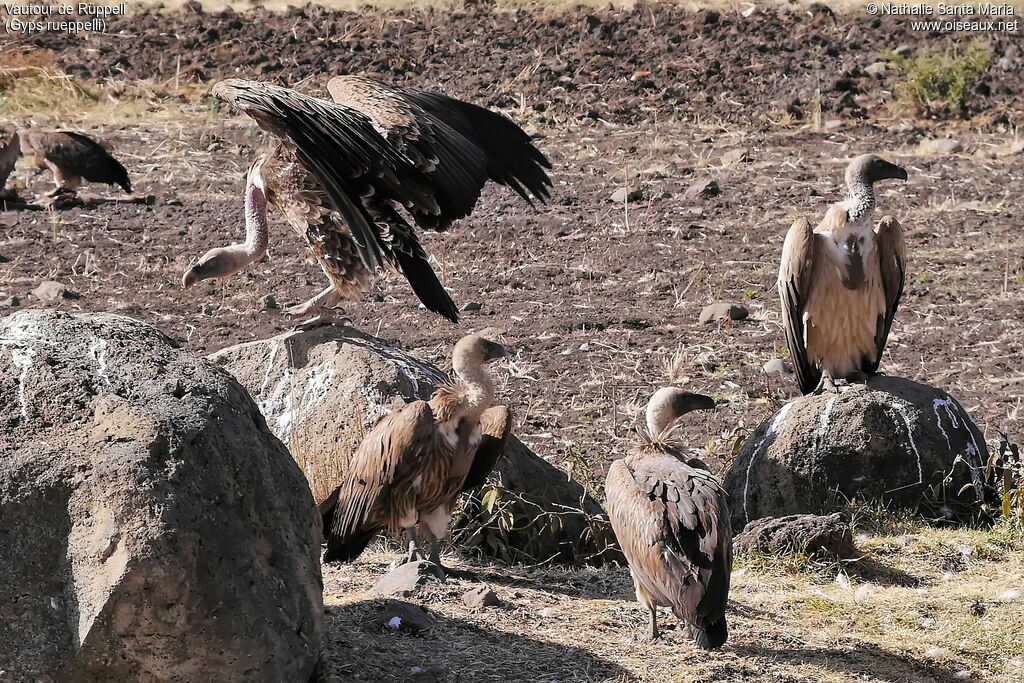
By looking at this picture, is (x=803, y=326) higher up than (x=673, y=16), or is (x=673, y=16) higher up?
(x=673, y=16)

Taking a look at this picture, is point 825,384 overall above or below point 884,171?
below

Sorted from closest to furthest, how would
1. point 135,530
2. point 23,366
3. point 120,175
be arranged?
point 135,530 < point 23,366 < point 120,175

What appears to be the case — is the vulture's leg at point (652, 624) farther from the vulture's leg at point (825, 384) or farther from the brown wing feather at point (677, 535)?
the vulture's leg at point (825, 384)

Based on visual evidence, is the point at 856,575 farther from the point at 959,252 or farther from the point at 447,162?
the point at 959,252

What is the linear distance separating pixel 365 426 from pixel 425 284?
0.88m

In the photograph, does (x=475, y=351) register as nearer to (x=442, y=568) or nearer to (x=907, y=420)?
(x=442, y=568)

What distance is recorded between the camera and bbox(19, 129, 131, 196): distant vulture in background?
35.7 ft

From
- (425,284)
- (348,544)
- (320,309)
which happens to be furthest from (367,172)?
(348,544)

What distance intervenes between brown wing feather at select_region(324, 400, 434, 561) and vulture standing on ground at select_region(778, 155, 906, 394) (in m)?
2.31

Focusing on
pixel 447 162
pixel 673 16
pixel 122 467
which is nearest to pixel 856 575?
pixel 447 162

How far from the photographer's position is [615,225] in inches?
420

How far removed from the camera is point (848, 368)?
Result: 263 inches

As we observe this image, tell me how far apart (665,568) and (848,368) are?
108 inches

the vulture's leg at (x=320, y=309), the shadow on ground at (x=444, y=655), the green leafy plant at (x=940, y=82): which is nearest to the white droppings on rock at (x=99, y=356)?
the shadow on ground at (x=444, y=655)
